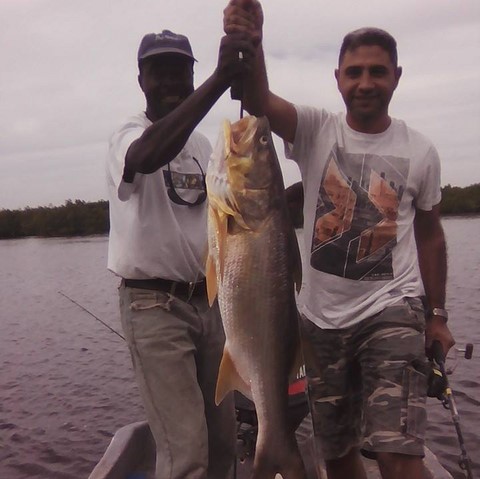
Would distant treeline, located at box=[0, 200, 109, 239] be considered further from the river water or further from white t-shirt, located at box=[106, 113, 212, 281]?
white t-shirt, located at box=[106, 113, 212, 281]

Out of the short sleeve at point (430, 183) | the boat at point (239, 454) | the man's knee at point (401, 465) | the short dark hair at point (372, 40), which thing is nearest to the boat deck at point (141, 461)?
the boat at point (239, 454)

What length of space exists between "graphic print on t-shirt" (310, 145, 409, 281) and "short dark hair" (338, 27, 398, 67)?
657 mm

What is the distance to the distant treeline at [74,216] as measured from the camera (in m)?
62.6

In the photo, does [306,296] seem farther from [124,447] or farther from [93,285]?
[93,285]

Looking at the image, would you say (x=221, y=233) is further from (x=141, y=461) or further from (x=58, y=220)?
(x=58, y=220)

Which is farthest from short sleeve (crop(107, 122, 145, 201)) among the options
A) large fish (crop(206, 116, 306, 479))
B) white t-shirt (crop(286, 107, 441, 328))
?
white t-shirt (crop(286, 107, 441, 328))

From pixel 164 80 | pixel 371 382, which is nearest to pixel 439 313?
pixel 371 382

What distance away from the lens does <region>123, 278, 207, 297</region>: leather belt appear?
4.01 m

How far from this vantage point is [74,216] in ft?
Result: 232

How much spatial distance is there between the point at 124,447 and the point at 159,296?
2.16 metres

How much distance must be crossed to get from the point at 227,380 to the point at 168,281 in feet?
2.93

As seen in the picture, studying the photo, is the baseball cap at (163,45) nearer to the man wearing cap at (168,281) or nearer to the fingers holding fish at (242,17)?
the man wearing cap at (168,281)

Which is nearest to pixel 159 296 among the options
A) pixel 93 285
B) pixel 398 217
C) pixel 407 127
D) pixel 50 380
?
pixel 398 217

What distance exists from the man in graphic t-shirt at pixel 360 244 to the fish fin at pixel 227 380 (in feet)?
1.76
